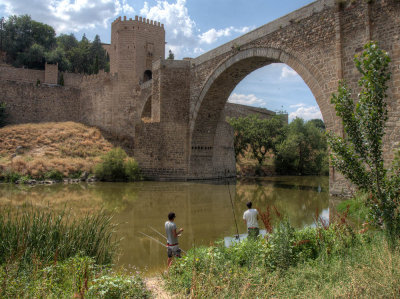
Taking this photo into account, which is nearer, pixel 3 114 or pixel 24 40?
pixel 3 114

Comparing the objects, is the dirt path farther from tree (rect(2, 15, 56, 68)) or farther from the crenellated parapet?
tree (rect(2, 15, 56, 68))

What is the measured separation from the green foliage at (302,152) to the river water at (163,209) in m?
11.3

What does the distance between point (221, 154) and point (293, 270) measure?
15.8 meters

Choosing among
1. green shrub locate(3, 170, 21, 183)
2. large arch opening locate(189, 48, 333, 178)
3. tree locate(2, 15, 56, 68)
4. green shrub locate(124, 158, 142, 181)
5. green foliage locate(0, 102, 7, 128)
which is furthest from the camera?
tree locate(2, 15, 56, 68)

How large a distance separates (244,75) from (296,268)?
42.3 feet

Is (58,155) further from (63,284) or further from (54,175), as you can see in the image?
(63,284)

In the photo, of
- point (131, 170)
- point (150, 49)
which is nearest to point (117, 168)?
point (131, 170)

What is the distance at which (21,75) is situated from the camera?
30.8m

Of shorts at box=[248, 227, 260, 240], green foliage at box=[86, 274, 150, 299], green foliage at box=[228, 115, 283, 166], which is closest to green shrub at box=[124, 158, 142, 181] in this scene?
green foliage at box=[228, 115, 283, 166]

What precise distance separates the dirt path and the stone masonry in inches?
274

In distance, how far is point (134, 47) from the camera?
80.5 ft

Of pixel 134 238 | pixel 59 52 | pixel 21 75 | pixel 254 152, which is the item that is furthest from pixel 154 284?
pixel 59 52

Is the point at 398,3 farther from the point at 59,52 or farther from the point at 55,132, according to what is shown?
the point at 59,52

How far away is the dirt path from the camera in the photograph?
3217 mm
